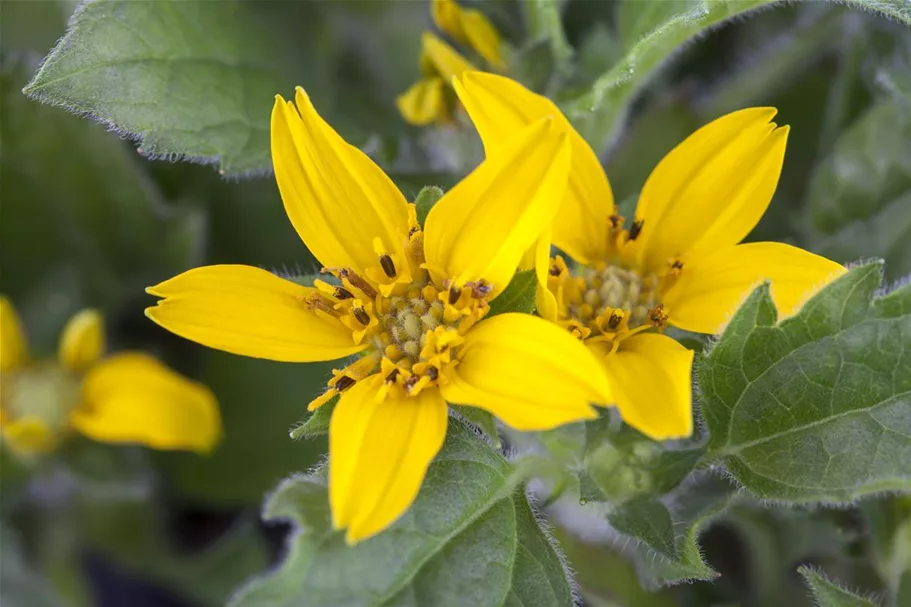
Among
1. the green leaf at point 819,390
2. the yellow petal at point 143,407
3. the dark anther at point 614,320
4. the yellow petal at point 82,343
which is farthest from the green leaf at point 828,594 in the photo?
the yellow petal at point 82,343

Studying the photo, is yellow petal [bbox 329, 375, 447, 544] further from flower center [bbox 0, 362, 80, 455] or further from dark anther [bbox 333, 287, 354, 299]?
flower center [bbox 0, 362, 80, 455]

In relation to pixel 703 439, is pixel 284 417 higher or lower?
lower

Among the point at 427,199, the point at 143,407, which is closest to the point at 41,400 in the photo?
the point at 143,407

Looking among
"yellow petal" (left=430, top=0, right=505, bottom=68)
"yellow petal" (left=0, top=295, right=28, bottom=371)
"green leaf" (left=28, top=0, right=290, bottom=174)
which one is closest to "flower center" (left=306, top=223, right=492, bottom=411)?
"green leaf" (left=28, top=0, right=290, bottom=174)

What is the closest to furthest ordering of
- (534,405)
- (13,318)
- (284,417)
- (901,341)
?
(534,405) < (901,341) < (13,318) < (284,417)

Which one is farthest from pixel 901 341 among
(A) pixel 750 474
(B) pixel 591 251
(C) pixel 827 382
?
(B) pixel 591 251

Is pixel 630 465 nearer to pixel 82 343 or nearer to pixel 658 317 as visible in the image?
pixel 658 317

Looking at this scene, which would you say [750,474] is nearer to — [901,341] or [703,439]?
[703,439]
